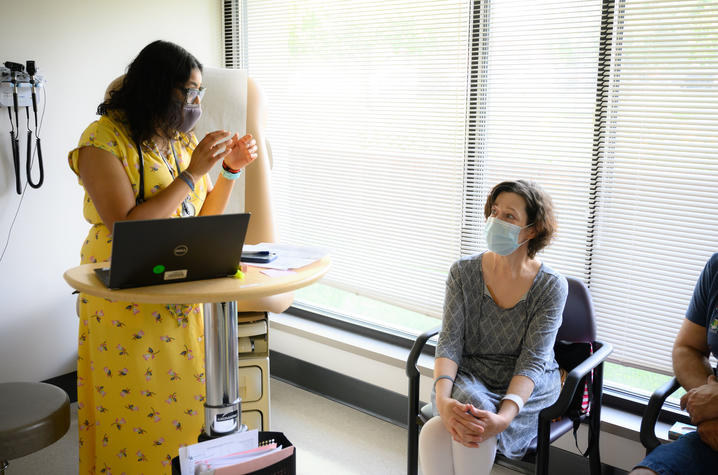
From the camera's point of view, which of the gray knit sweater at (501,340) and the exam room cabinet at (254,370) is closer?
the gray knit sweater at (501,340)

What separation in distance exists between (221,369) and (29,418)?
0.76m

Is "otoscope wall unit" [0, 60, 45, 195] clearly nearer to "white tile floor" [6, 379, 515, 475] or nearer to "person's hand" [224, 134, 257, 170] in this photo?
"white tile floor" [6, 379, 515, 475]

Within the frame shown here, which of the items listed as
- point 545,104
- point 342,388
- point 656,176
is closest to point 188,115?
point 545,104

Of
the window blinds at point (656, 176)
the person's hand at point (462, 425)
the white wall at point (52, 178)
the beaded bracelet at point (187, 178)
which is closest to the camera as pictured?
the beaded bracelet at point (187, 178)

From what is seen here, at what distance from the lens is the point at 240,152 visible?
6.24ft

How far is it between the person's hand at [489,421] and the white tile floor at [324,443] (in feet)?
2.84

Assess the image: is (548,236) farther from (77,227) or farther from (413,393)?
(77,227)

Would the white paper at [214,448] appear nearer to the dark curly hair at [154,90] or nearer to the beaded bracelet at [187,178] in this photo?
the beaded bracelet at [187,178]

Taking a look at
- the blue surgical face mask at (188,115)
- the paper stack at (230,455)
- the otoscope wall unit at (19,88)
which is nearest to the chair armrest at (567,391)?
the paper stack at (230,455)

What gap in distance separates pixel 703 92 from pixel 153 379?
2.00m

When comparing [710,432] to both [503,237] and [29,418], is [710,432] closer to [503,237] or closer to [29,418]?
[503,237]

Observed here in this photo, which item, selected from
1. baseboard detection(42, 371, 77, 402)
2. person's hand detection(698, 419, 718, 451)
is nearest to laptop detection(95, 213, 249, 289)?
person's hand detection(698, 419, 718, 451)

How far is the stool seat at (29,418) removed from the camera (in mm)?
2008

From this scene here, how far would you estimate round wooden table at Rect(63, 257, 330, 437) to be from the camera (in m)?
1.43
